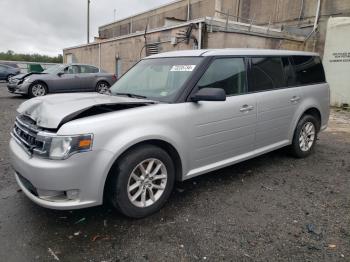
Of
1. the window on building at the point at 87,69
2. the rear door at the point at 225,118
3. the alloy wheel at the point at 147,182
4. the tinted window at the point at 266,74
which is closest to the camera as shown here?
the alloy wheel at the point at 147,182

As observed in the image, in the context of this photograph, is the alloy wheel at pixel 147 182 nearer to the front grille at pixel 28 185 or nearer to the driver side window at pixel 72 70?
the front grille at pixel 28 185

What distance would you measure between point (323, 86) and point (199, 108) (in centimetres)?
296

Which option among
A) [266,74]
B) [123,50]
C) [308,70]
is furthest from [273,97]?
[123,50]

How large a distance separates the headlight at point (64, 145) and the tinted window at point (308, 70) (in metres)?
3.53

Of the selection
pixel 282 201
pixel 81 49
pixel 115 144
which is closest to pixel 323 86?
pixel 282 201

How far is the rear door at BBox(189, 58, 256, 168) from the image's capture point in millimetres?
3260

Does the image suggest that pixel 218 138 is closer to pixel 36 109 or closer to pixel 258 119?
pixel 258 119

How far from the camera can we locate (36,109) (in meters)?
2.93

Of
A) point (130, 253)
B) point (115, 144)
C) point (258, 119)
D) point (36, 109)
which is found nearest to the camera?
point (130, 253)

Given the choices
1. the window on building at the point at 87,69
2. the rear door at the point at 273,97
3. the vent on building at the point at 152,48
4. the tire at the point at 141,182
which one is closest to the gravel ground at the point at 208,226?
the tire at the point at 141,182

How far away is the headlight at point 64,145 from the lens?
243 cm

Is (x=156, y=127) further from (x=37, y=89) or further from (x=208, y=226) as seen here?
(x=37, y=89)

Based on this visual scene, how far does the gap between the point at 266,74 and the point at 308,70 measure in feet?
3.83

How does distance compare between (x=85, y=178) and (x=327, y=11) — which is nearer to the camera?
(x=85, y=178)
